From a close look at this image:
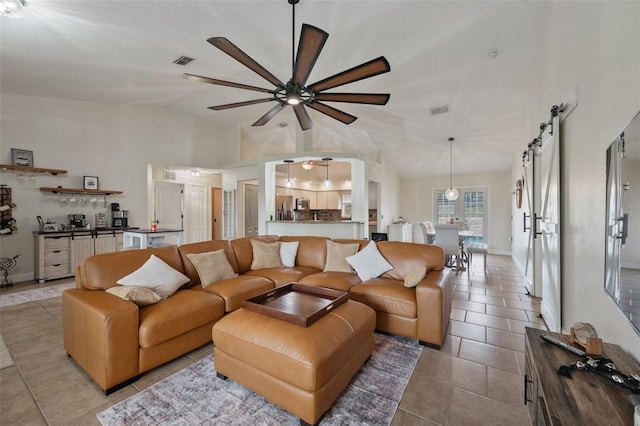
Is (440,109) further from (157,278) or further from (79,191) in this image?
(79,191)

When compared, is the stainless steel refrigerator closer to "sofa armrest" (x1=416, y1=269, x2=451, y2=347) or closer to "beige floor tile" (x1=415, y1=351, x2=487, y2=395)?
"sofa armrest" (x1=416, y1=269, x2=451, y2=347)

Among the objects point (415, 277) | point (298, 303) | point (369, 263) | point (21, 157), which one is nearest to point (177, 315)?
point (298, 303)

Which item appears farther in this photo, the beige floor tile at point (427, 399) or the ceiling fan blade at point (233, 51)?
the ceiling fan blade at point (233, 51)

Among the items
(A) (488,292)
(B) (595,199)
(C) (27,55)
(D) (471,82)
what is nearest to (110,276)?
(C) (27,55)

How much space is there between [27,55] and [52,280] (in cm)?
370

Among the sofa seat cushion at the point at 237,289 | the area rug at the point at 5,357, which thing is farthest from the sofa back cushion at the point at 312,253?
the area rug at the point at 5,357

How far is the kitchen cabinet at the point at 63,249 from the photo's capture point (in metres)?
4.73

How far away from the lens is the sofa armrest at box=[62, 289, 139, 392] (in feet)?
6.12

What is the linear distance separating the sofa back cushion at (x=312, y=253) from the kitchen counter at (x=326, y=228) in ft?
6.31

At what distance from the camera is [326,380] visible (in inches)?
64.2

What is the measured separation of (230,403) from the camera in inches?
70.7

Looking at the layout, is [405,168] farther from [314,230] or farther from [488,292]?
[488,292]

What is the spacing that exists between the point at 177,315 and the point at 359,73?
101 inches

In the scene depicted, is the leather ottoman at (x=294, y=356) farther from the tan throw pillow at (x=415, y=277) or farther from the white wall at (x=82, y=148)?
the white wall at (x=82, y=148)
